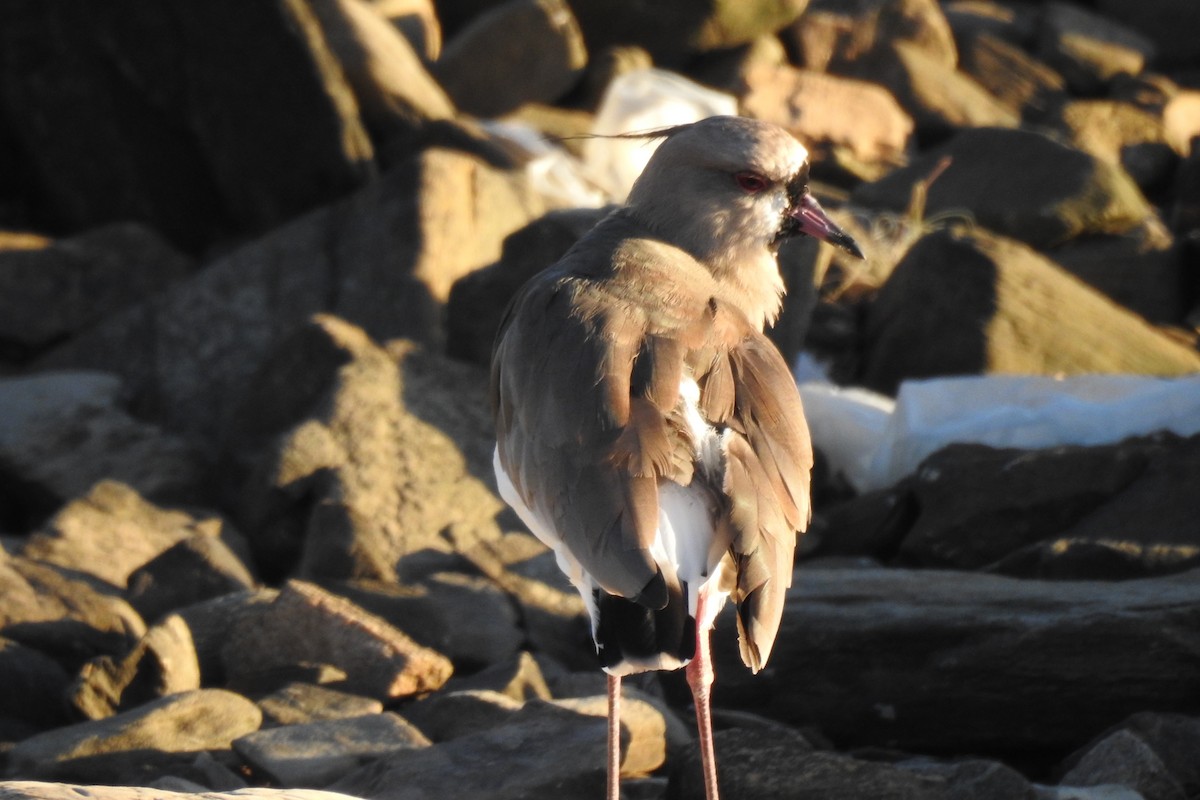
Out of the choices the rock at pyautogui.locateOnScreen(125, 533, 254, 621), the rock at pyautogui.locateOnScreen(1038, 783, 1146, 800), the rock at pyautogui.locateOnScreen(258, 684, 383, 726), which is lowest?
the rock at pyautogui.locateOnScreen(125, 533, 254, 621)

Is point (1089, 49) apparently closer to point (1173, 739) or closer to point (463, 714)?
point (1173, 739)

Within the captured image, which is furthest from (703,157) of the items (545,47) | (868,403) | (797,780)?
(545,47)

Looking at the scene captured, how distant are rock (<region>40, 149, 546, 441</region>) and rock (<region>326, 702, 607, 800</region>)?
13.1 ft

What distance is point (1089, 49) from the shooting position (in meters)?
14.4

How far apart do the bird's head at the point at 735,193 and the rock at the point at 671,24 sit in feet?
23.9

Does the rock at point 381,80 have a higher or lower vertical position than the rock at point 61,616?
higher

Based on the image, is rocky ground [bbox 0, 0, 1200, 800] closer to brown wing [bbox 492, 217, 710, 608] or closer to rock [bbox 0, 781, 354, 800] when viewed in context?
rock [bbox 0, 781, 354, 800]

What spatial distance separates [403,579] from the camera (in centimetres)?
632

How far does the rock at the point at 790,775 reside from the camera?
432 cm

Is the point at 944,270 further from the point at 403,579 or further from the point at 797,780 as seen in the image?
the point at 797,780

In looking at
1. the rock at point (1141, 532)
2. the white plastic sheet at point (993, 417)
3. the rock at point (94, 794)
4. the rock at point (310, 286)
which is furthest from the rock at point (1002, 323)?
the rock at point (94, 794)

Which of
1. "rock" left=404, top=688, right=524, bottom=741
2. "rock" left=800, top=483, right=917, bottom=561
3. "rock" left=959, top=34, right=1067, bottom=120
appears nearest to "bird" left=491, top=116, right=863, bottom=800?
"rock" left=404, top=688, right=524, bottom=741

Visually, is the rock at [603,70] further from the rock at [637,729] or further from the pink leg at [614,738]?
the pink leg at [614,738]

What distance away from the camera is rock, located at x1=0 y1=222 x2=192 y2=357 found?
955 centimetres
